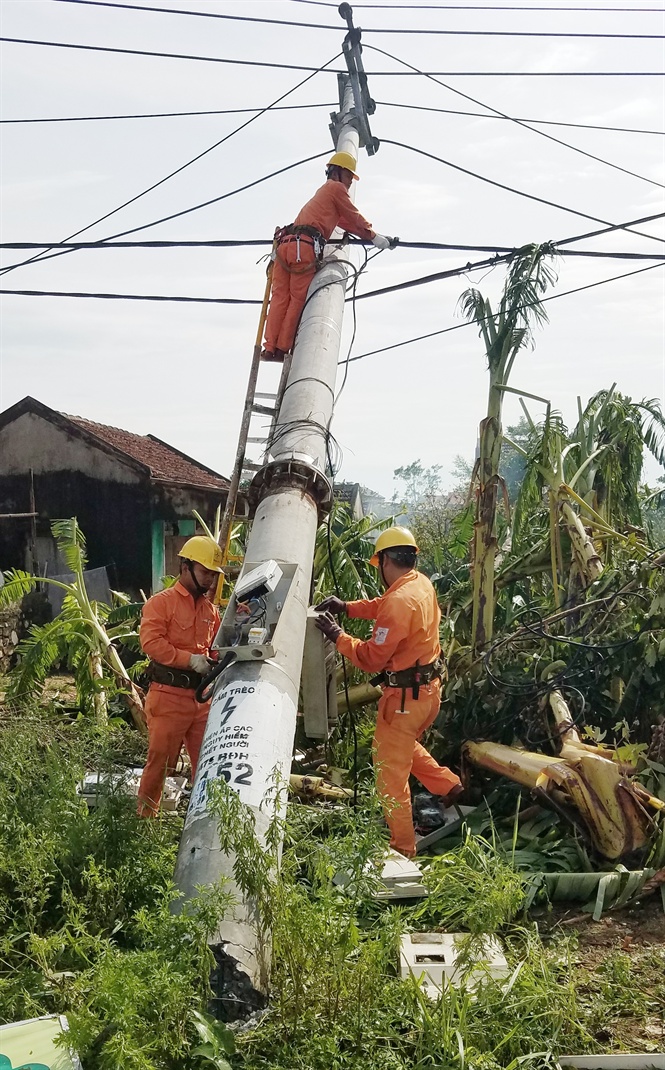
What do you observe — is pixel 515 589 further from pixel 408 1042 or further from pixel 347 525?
pixel 408 1042

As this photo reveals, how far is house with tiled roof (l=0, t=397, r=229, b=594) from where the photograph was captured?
746 inches

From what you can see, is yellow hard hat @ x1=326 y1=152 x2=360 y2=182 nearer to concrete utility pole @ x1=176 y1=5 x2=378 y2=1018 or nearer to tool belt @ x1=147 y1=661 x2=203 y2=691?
concrete utility pole @ x1=176 y1=5 x2=378 y2=1018

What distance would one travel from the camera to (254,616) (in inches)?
210

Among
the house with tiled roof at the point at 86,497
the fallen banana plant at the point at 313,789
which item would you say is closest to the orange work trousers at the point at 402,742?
the fallen banana plant at the point at 313,789

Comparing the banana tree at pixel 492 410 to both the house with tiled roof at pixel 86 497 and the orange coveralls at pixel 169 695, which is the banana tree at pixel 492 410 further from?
the house with tiled roof at pixel 86 497

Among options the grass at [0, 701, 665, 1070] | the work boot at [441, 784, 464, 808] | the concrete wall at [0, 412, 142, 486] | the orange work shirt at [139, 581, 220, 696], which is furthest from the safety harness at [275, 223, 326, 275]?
the concrete wall at [0, 412, 142, 486]

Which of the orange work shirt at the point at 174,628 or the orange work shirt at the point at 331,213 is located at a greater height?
the orange work shirt at the point at 331,213

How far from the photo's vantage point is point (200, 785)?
483 cm

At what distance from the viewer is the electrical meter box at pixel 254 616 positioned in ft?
17.2

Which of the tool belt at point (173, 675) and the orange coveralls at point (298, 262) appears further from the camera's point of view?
the orange coveralls at point (298, 262)

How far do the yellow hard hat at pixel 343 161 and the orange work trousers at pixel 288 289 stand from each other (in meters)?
1.26

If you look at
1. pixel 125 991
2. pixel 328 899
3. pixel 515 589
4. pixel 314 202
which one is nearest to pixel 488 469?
pixel 515 589

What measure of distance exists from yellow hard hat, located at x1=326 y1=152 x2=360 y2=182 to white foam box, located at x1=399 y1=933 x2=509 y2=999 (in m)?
7.60

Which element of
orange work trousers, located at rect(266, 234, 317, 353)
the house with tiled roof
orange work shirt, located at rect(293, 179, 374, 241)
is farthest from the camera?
the house with tiled roof
